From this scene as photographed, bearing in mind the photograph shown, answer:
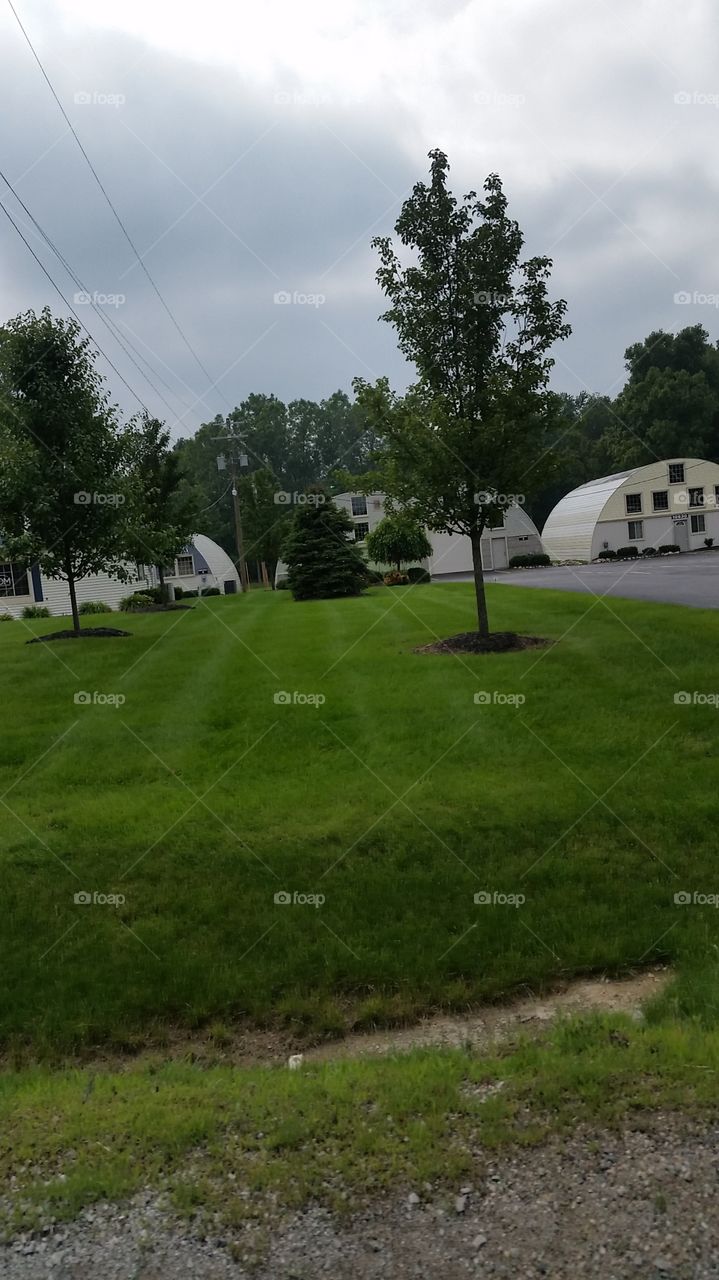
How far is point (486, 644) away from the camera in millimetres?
13242

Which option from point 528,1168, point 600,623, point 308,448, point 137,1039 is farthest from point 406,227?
point 308,448

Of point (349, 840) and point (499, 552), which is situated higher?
point (499, 552)

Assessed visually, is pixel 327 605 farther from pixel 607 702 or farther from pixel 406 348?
pixel 607 702

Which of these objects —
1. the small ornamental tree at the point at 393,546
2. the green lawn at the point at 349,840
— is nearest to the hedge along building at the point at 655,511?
the small ornamental tree at the point at 393,546

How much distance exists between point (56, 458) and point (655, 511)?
148ft

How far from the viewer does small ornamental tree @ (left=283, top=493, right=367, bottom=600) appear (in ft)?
107

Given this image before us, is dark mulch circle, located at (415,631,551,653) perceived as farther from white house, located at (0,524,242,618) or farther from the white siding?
the white siding

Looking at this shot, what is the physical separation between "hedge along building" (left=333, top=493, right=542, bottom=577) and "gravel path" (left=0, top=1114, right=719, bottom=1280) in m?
48.5

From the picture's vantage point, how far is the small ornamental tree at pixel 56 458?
56.6 ft

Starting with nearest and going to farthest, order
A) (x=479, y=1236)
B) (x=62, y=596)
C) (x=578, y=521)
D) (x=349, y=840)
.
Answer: (x=479, y=1236)
(x=349, y=840)
(x=62, y=596)
(x=578, y=521)

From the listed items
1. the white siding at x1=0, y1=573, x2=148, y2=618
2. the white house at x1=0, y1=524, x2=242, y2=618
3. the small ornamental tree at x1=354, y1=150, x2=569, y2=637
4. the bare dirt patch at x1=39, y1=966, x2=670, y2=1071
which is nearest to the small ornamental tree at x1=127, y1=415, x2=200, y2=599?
the white house at x1=0, y1=524, x2=242, y2=618

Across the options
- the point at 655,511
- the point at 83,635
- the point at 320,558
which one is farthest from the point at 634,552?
the point at 83,635

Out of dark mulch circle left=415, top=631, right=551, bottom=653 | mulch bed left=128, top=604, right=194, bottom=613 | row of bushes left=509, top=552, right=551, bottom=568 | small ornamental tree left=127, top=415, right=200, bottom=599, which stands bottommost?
dark mulch circle left=415, top=631, right=551, bottom=653

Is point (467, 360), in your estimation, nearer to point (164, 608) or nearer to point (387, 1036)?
point (387, 1036)
